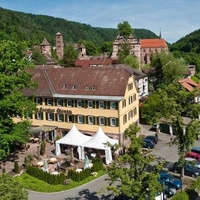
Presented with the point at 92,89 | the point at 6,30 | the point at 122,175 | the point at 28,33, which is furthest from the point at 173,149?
the point at 28,33

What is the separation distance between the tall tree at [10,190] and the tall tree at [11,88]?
13555mm

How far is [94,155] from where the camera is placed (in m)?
39.0

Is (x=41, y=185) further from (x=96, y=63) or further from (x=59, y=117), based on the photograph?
(x=96, y=63)

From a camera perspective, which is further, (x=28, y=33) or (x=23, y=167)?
(x=28, y=33)


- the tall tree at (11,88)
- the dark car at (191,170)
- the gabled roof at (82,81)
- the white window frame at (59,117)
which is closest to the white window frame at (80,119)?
the white window frame at (59,117)

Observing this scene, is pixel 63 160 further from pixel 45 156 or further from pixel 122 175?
pixel 122 175

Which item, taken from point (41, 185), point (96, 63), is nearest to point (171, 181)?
point (41, 185)

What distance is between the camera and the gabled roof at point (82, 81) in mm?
43406

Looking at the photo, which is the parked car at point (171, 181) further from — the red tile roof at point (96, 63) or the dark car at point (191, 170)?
the red tile roof at point (96, 63)

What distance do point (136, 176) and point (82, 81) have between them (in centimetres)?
2440

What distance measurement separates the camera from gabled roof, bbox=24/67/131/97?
43.4 metres

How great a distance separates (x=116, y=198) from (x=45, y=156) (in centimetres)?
1592

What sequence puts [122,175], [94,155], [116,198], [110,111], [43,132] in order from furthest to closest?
[43,132] → [110,111] → [94,155] → [116,198] → [122,175]

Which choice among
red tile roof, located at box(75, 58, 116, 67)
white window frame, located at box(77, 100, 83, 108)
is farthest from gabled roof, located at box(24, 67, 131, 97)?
red tile roof, located at box(75, 58, 116, 67)
